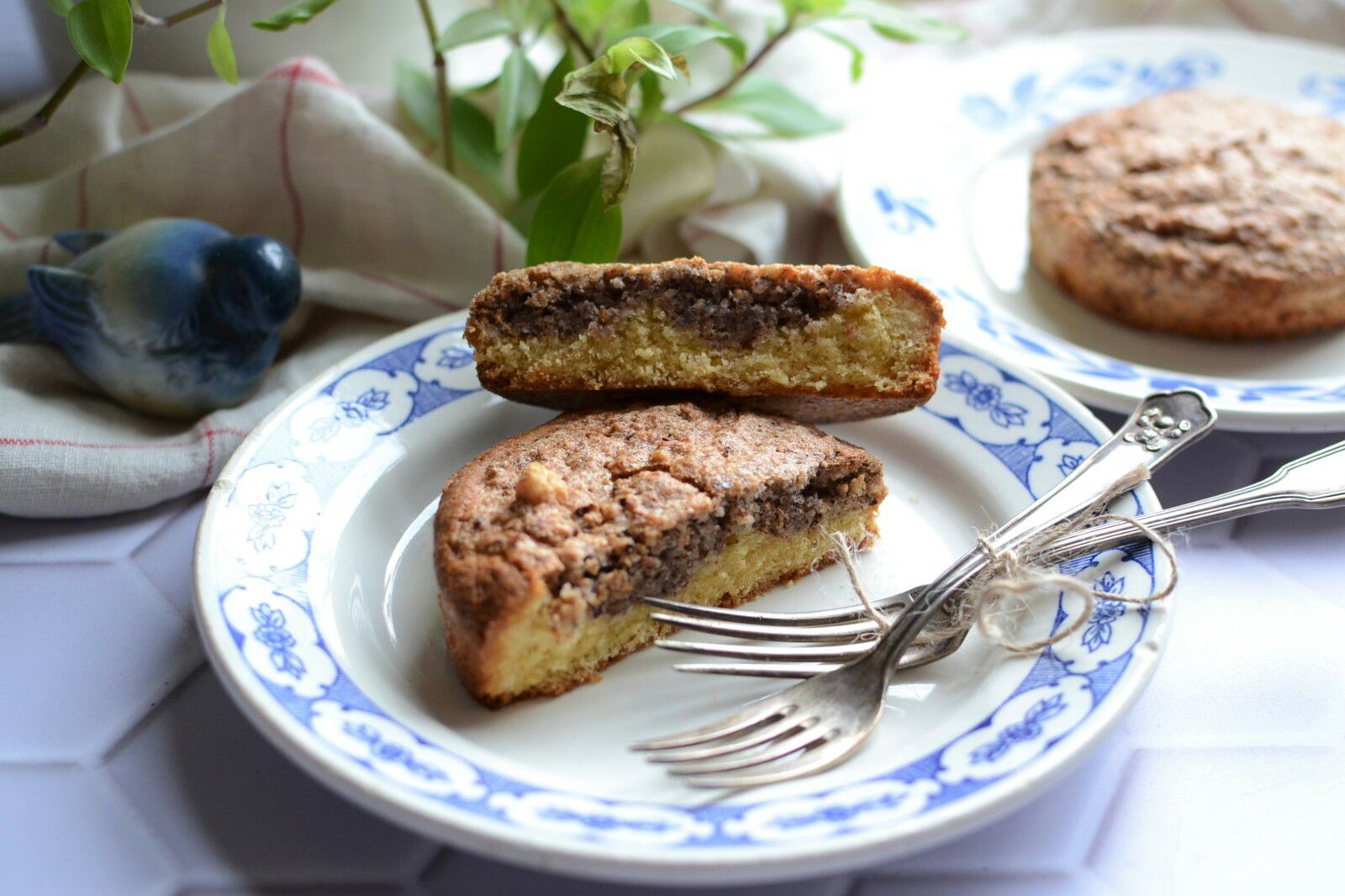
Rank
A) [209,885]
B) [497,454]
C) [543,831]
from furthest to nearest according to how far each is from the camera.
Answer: [497,454], [209,885], [543,831]

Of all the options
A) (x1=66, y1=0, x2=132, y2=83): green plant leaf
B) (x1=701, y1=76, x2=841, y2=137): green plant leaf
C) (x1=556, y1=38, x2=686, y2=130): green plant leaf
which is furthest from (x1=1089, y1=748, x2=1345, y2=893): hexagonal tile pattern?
(x1=66, y1=0, x2=132, y2=83): green plant leaf

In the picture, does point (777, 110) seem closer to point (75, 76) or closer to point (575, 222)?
point (575, 222)

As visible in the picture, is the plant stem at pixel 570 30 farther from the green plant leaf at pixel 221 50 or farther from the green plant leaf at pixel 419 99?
the green plant leaf at pixel 221 50

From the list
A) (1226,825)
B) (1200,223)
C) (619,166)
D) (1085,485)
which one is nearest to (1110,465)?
(1085,485)

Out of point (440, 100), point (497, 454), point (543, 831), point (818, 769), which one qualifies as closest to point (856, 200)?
point (440, 100)

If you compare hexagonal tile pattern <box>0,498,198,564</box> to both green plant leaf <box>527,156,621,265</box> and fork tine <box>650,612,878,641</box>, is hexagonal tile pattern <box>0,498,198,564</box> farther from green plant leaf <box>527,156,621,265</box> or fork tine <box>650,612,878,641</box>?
fork tine <box>650,612,878,641</box>

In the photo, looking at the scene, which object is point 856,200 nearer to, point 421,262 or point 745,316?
point 745,316
